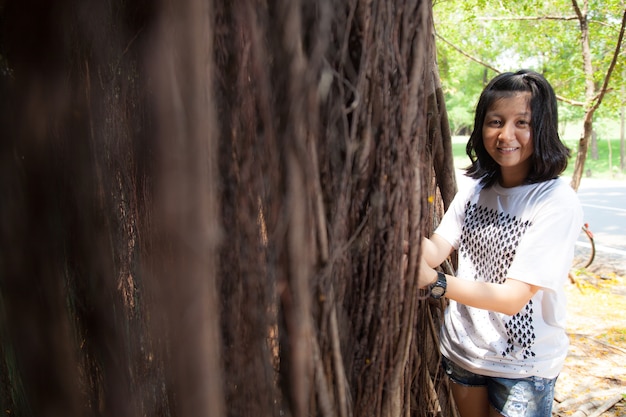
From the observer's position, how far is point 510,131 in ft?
4.61

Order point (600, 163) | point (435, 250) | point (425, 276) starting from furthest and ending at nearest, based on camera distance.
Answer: point (600, 163) < point (435, 250) < point (425, 276)

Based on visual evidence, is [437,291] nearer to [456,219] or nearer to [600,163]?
[456,219]

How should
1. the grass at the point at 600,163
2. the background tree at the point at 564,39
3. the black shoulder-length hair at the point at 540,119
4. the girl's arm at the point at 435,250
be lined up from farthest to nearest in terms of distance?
the grass at the point at 600,163
the background tree at the point at 564,39
the girl's arm at the point at 435,250
the black shoulder-length hair at the point at 540,119

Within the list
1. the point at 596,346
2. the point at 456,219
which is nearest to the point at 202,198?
the point at 456,219

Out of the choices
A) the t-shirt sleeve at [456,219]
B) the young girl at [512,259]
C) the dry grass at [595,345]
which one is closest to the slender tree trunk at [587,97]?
the dry grass at [595,345]

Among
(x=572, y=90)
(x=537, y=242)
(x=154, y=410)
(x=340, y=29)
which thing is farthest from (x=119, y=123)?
(x=572, y=90)

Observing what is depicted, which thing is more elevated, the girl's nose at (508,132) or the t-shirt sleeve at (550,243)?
the girl's nose at (508,132)

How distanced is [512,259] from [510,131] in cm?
36

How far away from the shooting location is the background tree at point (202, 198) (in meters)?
0.76

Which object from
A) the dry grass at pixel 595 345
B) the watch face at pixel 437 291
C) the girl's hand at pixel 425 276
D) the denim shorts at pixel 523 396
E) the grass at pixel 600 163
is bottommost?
the grass at pixel 600 163

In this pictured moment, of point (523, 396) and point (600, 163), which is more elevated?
point (523, 396)

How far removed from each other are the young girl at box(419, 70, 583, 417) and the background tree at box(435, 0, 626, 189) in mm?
3356

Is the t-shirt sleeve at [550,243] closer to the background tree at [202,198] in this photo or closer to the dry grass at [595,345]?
the background tree at [202,198]

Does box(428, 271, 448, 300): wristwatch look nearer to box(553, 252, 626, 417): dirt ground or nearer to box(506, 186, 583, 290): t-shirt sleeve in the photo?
box(506, 186, 583, 290): t-shirt sleeve
